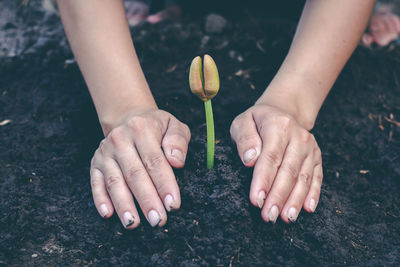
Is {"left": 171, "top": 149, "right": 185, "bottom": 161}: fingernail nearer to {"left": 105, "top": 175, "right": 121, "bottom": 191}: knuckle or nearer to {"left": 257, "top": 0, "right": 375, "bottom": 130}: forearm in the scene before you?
{"left": 105, "top": 175, "right": 121, "bottom": 191}: knuckle

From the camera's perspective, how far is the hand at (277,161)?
3.51 feet

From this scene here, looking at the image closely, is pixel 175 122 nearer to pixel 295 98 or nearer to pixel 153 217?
Result: pixel 153 217

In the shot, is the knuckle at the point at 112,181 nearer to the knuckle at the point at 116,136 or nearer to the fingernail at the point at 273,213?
the knuckle at the point at 116,136

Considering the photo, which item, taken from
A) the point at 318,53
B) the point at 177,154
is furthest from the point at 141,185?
the point at 318,53

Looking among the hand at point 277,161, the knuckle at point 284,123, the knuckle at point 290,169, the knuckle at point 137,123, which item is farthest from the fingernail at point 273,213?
the knuckle at point 137,123

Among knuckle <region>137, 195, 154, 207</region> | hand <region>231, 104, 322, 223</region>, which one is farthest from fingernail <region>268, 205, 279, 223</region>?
knuckle <region>137, 195, 154, 207</region>

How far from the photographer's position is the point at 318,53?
1375 millimetres

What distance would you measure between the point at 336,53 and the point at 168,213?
2.87 feet

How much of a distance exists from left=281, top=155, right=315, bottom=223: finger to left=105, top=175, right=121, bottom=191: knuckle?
0.52m

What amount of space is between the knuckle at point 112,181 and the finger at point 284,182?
1.48 ft

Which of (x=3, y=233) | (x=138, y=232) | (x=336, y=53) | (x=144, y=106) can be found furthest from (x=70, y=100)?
(x=336, y=53)

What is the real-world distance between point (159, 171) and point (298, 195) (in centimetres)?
43

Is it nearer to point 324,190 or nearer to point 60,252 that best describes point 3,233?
point 60,252

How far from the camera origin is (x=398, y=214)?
1.34 meters
